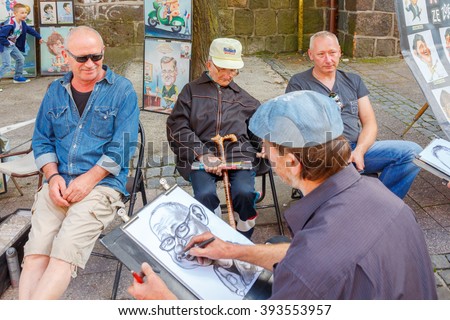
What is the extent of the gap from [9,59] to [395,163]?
669cm

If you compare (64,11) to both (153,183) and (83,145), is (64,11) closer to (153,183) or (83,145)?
(153,183)

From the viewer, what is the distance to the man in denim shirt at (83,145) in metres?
2.65

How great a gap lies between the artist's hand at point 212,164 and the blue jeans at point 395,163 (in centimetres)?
110

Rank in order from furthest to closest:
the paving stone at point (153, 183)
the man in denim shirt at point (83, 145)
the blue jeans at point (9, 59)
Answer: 1. the blue jeans at point (9, 59)
2. the paving stone at point (153, 183)
3. the man in denim shirt at point (83, 145)

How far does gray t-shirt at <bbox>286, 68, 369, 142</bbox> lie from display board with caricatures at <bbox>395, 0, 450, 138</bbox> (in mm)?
529

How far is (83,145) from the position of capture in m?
2.88

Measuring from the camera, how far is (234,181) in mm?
3119

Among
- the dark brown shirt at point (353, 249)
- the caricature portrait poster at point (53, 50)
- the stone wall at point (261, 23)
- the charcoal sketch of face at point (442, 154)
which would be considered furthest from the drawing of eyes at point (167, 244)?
the stone wall at point (261, 23)

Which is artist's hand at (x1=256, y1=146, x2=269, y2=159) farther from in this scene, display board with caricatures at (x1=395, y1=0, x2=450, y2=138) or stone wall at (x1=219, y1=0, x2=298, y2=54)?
stone wall at (x1=219, y1=0, x2=298, y2=54)

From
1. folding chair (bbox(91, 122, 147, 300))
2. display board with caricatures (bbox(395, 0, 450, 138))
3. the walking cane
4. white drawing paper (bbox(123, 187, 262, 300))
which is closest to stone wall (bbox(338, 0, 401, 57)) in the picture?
display board with caricatures (bbox(395, 0, 450, 138))

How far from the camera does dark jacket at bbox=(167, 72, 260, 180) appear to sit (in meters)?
3.25

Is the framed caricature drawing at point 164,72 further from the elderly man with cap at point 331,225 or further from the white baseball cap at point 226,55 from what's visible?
the elderly man with cap at point 331,225

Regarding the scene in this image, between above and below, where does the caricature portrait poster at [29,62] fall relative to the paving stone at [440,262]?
above
